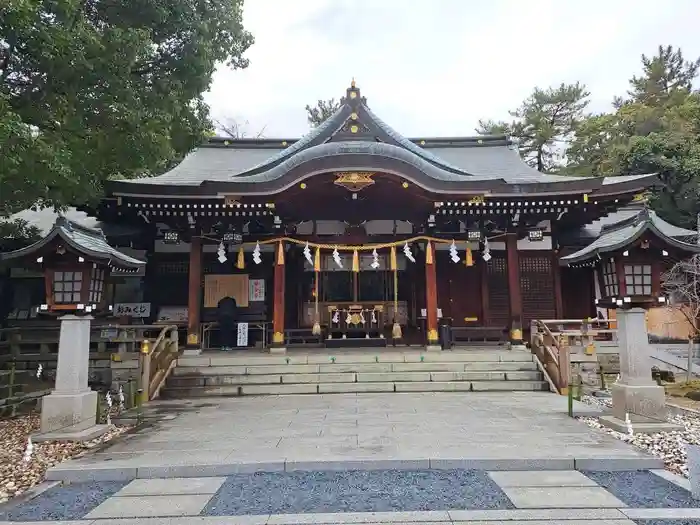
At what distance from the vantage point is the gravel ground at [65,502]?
12.8 feet

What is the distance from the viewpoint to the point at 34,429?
7.25 metres

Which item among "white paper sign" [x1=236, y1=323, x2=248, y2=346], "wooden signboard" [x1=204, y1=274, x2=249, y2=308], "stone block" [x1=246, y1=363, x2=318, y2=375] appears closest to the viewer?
"stone block" [x1=246, y1=363, x2=318, y2=375]

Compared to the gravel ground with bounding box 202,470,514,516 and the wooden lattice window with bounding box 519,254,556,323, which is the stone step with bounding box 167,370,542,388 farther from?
the gravel ground with bounding box 202,470,514,516

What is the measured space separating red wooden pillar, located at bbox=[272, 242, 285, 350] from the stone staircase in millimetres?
846

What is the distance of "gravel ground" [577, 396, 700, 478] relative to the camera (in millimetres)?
5018

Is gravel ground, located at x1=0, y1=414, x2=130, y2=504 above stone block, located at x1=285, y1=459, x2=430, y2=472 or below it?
below

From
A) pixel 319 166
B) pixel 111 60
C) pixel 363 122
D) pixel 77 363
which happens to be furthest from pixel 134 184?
pixel 363 122

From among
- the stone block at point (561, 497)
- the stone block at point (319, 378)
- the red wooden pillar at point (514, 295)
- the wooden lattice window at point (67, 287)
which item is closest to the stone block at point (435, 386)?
the stone block at point (319, 378)

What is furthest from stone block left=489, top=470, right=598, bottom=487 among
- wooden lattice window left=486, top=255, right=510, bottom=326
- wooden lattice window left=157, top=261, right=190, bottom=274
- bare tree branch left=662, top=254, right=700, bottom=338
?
wooden lattice window left=157, top=261, right=190, bottom=274

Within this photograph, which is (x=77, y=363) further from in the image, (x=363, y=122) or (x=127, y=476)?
(x=363, y=122)

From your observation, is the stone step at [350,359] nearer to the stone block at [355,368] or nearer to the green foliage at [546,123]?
the stone block at [355,368]

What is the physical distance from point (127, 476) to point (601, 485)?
480 cm

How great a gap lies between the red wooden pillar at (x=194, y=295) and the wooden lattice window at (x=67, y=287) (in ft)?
14.0

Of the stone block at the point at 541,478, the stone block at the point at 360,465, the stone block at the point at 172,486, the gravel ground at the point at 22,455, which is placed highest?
the stone block at the point at 360,465
